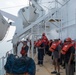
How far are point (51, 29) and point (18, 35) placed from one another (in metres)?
4.04

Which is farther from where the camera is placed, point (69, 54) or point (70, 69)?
point (70, 69)

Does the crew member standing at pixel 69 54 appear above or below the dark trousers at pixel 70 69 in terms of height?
above

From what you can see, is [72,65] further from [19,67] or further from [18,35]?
[18,35]

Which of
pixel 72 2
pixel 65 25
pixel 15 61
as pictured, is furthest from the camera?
pixel 65 25

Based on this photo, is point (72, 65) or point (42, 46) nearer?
point (72, 65)

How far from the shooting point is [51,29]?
1502 centimetres

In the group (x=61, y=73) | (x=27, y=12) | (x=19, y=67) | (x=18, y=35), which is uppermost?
(x=27, y=12)

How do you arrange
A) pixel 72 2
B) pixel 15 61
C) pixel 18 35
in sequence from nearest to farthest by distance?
pixel 15 61, pixel 72 2, pixel 18 35

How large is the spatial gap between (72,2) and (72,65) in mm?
3663

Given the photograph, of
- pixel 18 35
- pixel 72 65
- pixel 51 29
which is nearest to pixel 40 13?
pixel 51 29

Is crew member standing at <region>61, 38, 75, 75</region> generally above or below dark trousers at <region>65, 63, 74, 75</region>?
above

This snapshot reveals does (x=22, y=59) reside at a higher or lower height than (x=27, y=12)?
lower

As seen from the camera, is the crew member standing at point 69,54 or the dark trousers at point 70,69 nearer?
the crew member standing at point 69,54

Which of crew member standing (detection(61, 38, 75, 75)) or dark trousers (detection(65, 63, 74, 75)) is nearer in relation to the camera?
crew member standing (detection(61, 38, 75, 75))
